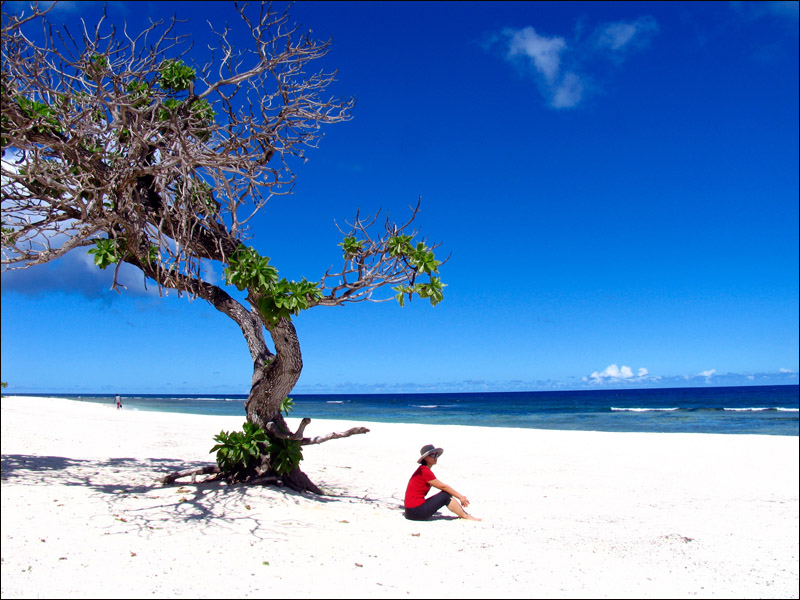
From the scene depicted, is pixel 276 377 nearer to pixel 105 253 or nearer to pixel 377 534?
pixel 377 534

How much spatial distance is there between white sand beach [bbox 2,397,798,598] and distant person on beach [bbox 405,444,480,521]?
226 mm

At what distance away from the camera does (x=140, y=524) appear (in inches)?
193

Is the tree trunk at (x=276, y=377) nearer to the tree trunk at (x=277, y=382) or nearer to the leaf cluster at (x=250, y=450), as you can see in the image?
the tree trunk at (x=277, y=382)

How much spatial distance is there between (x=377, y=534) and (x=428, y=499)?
3.20ft

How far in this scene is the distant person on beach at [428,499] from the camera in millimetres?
5879

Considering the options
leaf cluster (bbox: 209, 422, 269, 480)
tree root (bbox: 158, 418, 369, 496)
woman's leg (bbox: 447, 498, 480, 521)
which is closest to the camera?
woman's leg (bbox: 447, 498, 480, 521)

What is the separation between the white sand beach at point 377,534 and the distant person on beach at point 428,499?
0.23 metres

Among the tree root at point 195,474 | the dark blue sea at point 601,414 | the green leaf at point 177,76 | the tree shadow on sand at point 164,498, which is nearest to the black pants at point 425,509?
the tree shadow on sand at point 164,498

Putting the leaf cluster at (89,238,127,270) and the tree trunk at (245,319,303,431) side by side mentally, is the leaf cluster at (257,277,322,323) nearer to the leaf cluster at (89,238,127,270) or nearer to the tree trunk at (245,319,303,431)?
the tree trunk at (245,319,303,431)

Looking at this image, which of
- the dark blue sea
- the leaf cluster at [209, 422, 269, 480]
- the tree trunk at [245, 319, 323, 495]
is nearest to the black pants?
the tree trunk at [245, 319, 323, 495]

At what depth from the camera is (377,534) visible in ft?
16.8

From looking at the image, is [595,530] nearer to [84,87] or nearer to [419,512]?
[419,512]

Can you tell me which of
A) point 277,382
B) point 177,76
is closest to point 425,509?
point 277,382

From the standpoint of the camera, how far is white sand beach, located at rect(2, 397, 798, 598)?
3.83 meters
